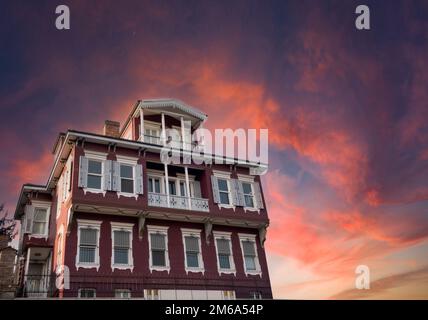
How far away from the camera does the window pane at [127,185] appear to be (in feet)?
76.3

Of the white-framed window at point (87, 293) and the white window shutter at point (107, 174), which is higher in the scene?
the white window shutter at point (107, 174)

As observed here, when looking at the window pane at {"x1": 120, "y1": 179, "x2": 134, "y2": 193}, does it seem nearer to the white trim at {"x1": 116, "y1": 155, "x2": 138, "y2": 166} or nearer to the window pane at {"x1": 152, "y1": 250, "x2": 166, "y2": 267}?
the white trim at {"x1": 116, "y1": 155, "x2": 138, "y2": 166}

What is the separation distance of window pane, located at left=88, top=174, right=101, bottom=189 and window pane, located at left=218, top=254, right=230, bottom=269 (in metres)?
8.92

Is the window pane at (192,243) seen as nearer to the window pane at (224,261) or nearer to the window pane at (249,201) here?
the window pane at (224,261)

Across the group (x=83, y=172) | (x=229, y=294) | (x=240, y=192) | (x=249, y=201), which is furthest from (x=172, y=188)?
(x=229, y=294)

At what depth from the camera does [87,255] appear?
20.9m

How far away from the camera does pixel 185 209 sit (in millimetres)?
24203

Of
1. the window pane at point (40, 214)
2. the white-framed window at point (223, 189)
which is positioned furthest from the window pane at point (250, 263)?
the window pane at point (40, 214)

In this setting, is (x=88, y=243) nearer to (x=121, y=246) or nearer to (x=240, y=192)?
(x=121, y=246)

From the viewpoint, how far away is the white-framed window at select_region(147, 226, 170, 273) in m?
22.5

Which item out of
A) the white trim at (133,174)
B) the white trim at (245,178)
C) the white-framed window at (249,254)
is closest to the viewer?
the white trim at (133,174)

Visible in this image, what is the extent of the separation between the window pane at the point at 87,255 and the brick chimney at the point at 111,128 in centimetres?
954
